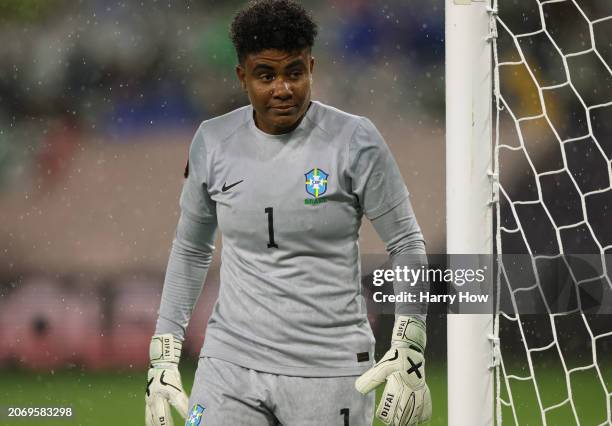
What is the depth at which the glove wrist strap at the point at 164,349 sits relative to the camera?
2311 mm

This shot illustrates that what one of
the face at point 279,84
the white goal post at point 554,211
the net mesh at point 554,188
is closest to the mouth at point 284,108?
the face at point 279,84

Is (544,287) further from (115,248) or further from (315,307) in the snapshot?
(315,307)

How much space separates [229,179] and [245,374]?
389 millimetres

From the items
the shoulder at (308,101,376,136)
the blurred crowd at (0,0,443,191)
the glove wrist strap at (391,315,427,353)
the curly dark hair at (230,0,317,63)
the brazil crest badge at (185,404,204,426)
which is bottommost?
the brazil crest badge at (185,404,204,426)

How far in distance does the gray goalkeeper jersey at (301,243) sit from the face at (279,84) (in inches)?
1.9

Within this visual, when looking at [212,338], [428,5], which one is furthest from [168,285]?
[428,5]

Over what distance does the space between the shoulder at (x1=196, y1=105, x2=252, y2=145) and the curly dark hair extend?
4.8 inches

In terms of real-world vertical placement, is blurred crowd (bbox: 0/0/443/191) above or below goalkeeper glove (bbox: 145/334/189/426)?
above

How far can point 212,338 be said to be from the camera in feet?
7.08

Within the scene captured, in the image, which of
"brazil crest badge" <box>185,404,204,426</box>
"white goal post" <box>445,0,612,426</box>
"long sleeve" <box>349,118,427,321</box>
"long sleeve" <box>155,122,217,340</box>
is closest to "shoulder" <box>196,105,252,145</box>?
"long sleeve" <box>155,122,217,340</box>

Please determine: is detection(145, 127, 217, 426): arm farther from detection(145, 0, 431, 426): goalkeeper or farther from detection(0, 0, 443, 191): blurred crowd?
Answer: detection(0, 0, 443, 191): blurred crowd

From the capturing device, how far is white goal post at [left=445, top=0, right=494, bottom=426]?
8.27 ft

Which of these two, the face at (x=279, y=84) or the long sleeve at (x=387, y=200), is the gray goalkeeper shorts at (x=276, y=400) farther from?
the face at (x=279, y=84)

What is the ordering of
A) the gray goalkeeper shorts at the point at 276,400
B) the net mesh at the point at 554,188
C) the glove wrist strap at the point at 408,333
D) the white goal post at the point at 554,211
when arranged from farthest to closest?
the net mesh at the point at 554,188 → the white goal post at the point at 554,211 → the glove wrist strap at the point at 408,333 → the gray goalkeeper shorts at the point at 276,400
